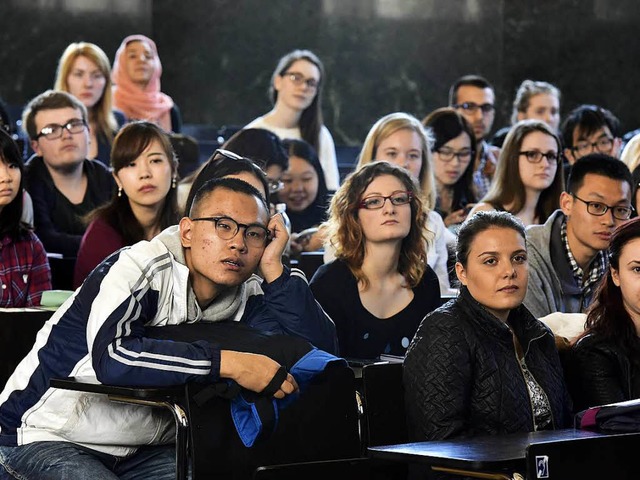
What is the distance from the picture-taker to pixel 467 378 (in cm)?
335

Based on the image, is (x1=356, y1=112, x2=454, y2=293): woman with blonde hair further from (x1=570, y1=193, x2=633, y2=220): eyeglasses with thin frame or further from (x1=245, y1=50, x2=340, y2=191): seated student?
(x1=245, y1=50, x2=340, y2=191): seated student

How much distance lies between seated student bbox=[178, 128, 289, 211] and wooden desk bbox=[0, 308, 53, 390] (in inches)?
67.9

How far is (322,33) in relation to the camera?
9992 millimetres

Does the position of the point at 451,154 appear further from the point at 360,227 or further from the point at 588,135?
the point at 360,227

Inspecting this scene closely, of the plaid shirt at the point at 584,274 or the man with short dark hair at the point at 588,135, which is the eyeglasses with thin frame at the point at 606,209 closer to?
the plaid shirt at the point at 584,274

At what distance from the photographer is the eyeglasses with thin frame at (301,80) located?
727 cm

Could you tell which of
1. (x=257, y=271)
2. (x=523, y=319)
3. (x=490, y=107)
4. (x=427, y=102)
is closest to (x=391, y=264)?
(x=257, y=271)

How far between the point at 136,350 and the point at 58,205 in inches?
113

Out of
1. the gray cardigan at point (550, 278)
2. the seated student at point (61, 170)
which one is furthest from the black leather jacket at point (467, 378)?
the seated student at point (61, 170)

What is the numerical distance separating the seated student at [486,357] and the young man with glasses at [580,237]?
1.09 m

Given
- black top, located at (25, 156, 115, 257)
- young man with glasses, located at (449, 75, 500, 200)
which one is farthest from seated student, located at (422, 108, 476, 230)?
black top, located at (25, 156, 115, 257)

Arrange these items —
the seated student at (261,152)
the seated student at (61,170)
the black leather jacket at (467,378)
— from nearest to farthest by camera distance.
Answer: the black leather jacket at (467,378) → the seated student at (261,152) → the seated student at (61,170)

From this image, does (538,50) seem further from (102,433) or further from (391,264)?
(102,433)

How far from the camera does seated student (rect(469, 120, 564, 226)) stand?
597 centimetres
